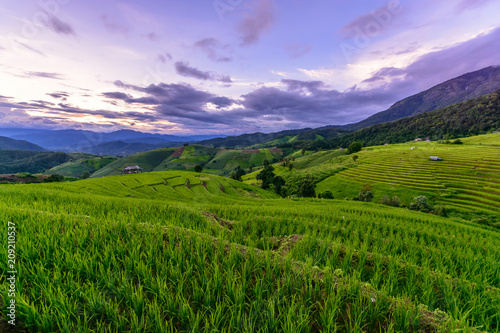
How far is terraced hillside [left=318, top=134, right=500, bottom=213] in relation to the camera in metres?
54.1

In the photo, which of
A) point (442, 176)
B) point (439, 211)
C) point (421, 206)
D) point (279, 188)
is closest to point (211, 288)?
point (421, 206)

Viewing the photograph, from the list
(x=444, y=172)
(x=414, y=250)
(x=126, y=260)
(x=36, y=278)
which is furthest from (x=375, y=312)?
(x=444, y=172)

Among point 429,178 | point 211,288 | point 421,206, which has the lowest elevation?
point 421,206

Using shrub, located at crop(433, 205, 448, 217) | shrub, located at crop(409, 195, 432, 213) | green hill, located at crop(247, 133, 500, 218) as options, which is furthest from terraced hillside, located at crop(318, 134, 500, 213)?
shrub, located at crop(409, 195, 432, 213)

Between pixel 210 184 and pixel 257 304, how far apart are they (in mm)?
46306

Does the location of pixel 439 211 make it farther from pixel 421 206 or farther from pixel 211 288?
pixel 211 288

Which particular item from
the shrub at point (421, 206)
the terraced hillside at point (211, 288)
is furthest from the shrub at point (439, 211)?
the terraced hillside at point (211, 288)

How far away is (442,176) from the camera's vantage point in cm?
6875

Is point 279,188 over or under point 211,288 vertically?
under

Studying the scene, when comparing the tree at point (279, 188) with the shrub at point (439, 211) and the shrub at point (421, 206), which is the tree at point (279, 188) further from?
the shrub at point (439, 211)

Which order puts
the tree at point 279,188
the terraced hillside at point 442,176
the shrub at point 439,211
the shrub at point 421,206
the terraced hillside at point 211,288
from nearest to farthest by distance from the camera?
the terraced hillside at point 211,288 → the shrub at point 439,211 → the shrub at point 421,206 → the terraced hillside at point 442,176 → the tree at point 279,188

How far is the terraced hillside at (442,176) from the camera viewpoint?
5410 cm

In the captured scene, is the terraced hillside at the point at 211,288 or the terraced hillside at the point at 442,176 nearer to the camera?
the terraced hillside at the point at 211,288

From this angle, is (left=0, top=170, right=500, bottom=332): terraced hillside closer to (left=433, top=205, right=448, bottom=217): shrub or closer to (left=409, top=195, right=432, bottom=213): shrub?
(left=409, top=195, right=432, bottom=213): shrub
